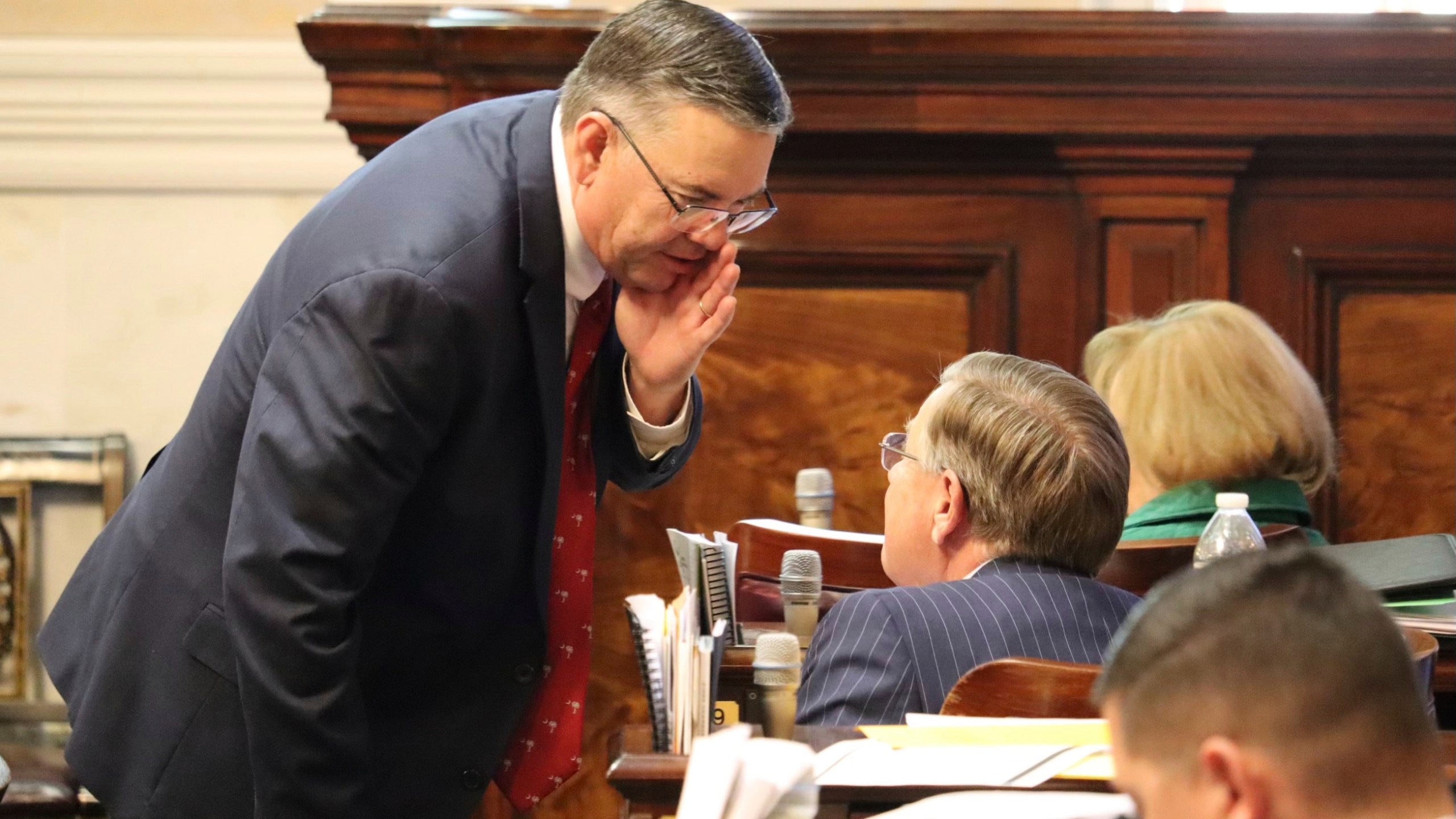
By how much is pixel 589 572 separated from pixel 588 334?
31 cm

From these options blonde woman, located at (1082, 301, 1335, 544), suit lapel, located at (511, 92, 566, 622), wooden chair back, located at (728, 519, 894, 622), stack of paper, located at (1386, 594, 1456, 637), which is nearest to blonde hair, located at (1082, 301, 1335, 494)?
blonde woman, located at (1082, 301, 1335, 544)

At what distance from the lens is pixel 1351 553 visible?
233cm

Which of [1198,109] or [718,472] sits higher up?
[1198,109]

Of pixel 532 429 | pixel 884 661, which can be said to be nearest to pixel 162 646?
pixel 532 429

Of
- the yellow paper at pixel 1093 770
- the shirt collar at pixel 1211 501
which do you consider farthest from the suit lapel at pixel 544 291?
the shirt collar at pixel 1211 501

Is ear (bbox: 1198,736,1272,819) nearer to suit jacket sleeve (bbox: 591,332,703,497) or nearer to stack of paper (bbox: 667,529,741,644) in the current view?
stack of paper (bbox: 667,529,741,644)

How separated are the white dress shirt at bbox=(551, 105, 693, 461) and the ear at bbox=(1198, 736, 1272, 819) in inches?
44.3

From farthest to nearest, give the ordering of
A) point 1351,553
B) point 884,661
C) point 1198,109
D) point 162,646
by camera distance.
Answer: point 1198,109, point 1351,553, point 162,646, point 884,661

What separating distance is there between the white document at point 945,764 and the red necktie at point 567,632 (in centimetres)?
70

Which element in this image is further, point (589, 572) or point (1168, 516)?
point (1168, 516)

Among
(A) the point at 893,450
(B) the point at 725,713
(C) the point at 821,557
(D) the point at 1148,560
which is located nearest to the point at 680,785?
(B) the point at 725,713

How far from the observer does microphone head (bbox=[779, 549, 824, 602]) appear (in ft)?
6.43

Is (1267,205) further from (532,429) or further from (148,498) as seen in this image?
(148,498)

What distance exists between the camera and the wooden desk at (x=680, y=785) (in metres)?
1.18
